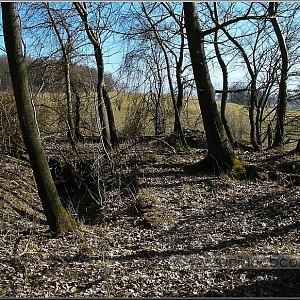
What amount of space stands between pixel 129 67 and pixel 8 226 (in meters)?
7.89

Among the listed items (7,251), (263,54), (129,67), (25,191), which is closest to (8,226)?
(7,251)

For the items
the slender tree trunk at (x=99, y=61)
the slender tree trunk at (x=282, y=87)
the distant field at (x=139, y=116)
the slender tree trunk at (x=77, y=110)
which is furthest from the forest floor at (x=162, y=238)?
the distant field at (x=139, y=116)

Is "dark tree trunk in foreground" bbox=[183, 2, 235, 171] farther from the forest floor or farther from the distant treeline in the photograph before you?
the distant treeline

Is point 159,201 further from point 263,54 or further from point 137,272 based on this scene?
point 263,54

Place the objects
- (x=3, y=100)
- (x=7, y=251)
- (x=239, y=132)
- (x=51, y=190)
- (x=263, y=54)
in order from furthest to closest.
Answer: (x=239, y=132) → (x=263, y=54) → (x=3, y=100) → (x=51, y=190) → (x=7, y=251)

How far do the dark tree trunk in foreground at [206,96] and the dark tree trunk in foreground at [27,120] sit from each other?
12.8 feet

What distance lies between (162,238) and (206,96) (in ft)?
12.5

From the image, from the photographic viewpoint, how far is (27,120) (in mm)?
5695

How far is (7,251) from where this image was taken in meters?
Answer: 5.50

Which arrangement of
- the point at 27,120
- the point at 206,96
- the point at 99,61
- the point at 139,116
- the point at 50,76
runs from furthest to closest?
the point at 139,116 → the point at 50,76 → the point at 99,61 → the point at 206,96 → the point at 27,120

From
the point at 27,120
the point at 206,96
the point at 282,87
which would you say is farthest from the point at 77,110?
the point at 27,120

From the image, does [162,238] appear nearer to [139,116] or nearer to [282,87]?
[282,87]

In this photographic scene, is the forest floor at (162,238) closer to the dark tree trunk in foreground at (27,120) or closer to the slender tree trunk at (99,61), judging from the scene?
the dark tree trunk in foreground at (27,120)

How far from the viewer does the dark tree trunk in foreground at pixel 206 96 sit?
328 inches
